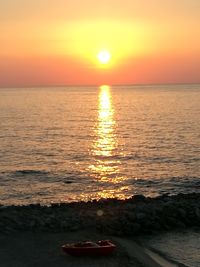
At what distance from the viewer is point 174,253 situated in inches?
843

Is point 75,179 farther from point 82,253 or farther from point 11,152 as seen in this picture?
point 82,253

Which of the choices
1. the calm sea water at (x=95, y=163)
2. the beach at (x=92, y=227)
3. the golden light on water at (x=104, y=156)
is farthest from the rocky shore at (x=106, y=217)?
the golden light on water at (x=104, y=156)

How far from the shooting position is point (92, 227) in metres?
23.8

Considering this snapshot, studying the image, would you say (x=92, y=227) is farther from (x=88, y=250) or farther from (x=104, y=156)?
(x=104, y=156)

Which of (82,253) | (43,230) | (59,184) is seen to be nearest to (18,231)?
(43,230)

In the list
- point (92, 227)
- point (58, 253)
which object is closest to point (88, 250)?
point (58, 253)

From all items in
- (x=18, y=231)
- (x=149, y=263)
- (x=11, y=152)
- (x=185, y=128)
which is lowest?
(x=149, y=263)

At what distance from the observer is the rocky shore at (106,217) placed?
2355cm

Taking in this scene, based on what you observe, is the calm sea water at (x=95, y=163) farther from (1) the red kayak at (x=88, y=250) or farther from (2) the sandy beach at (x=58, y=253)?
(1) the red kayak at (x=88, y=250)

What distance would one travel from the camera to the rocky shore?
77.3 ft

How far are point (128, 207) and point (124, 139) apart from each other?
4262 centimetres

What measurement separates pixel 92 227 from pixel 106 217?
148 centimetres

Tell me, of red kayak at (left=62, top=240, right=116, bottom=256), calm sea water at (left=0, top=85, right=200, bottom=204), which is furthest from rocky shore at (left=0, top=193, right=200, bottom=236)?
calm sea water at (left=0, top=85, right=200, bottom=204)

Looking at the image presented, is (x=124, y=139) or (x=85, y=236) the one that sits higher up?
(x=124, y=139)
